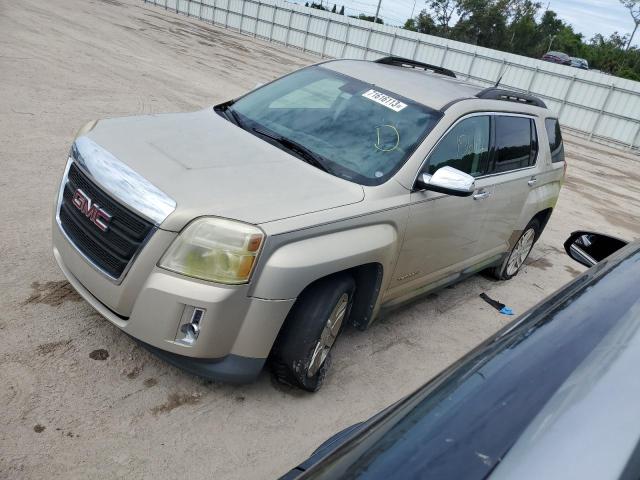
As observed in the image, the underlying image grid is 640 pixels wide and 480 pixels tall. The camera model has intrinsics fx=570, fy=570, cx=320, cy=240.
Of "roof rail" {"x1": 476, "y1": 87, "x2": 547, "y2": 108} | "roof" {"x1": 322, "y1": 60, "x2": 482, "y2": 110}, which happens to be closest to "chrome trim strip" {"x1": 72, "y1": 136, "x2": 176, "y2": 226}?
"roof" {"x1": 322, "y1": 60, "x2": 482, "y2": 110}

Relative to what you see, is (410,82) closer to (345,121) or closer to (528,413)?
(345,121)

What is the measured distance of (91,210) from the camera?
3.05 m

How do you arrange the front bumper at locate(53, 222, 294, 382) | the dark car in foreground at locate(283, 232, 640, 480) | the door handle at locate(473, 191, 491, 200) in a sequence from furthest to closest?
the door handle at locate(473, 191, 491, 200)
the front bumper at locate(53, 222, 294, 382)
the dark car in foreground at locate(283, 232, 640, 480)

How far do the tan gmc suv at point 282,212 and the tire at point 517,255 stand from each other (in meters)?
1.04

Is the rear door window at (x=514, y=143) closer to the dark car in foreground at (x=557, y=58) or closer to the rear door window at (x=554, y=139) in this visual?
the rear door window at (x=554, y=139)

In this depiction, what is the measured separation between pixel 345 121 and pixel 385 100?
1.23ft

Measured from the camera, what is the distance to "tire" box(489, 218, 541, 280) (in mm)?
5723

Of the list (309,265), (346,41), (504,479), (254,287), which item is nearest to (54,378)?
(254,287)

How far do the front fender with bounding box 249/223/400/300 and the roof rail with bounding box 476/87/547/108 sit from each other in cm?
193

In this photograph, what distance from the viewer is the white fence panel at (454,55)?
937 inches

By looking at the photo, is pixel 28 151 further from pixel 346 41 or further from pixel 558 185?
pixel 346 41

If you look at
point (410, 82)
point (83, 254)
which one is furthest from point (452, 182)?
point (83, 254)

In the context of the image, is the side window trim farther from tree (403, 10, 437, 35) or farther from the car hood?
tree (403, 10, 437, 35)

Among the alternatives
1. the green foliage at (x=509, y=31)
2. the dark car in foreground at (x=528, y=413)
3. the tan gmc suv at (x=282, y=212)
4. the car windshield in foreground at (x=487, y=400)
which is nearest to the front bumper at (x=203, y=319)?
the tan gmc suv at (x=282, y=212)
